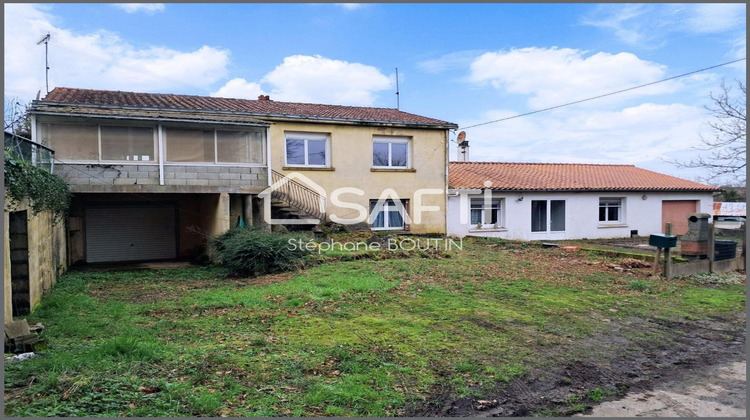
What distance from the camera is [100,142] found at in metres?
13.7

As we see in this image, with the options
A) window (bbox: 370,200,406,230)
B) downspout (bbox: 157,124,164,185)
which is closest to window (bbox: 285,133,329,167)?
window (bbox: 370,200,406,230)

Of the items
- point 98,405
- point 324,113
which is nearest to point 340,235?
point 324,113

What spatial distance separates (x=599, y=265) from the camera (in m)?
13.2

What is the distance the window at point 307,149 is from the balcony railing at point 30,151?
7.39m

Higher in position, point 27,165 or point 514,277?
point 27,165

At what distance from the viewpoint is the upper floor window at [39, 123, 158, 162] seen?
522 inches

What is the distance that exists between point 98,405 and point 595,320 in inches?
267

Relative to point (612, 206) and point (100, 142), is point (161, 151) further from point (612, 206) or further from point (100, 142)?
point (612, 206)

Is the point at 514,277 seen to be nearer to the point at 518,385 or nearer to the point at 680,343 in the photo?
the point at 680,343

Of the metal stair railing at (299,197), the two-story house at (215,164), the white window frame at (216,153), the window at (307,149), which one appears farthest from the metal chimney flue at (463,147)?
the white window frame at (216,153)

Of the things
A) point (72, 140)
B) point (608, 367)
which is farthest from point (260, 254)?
point (608, 367)

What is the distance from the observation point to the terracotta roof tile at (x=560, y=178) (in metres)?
21.5

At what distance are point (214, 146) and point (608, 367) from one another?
12.9 m

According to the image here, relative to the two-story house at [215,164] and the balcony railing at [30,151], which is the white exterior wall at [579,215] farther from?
the balcony railing at [30,151]
